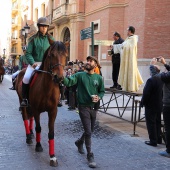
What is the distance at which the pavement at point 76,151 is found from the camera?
5.36 metres

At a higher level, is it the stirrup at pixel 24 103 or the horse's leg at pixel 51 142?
the stirrup at pixel 24 103

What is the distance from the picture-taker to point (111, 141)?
7.16 metres

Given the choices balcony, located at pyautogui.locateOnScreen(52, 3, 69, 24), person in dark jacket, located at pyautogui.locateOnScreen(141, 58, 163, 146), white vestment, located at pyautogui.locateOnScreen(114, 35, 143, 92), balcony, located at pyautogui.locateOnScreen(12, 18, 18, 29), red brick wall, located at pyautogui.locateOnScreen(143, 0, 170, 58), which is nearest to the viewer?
person in dark jacket, located at pyautogui.locateOnScreen(141, 58, 163, 146)

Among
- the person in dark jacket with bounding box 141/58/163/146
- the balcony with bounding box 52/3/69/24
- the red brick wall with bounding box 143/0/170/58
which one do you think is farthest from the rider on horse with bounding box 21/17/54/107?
the balcony with bounding box 52/3/69/24

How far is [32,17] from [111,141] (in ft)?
128

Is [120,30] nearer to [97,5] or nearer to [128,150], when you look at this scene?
[97,5]

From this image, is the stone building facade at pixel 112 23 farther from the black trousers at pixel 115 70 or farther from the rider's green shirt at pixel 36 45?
the rider's green shirt at pixel 36 45

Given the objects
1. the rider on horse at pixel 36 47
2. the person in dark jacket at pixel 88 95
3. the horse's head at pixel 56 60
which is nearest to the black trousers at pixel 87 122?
the person in dark jacket at pixel 88 95

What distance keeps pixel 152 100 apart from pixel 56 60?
119 inches

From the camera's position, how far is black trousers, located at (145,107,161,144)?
6.83m

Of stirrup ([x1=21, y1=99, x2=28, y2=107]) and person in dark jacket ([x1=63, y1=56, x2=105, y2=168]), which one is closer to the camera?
person in dark jacket ([x1=63, y1=56, x2=105, y2=168])

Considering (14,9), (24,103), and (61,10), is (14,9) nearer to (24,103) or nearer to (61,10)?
(61,10)

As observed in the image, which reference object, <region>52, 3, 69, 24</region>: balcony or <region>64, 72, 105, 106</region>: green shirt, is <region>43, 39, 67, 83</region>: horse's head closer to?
<region>64, 72, 105, 106</region>: green shirt

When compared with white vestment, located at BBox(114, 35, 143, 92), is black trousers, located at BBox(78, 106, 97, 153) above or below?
below
